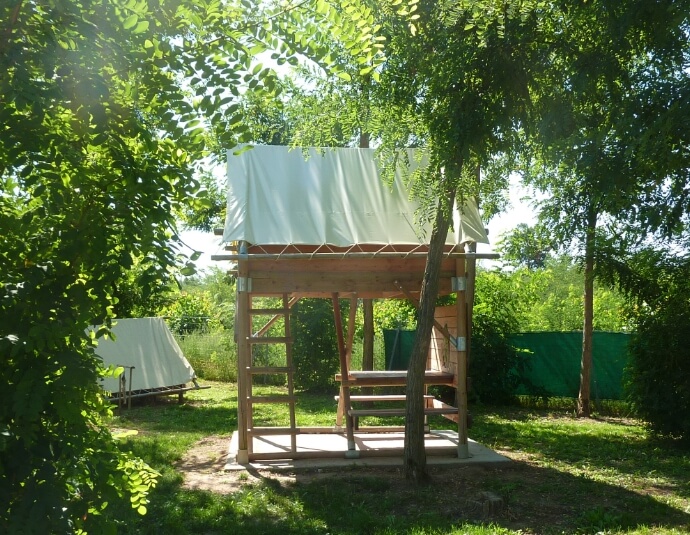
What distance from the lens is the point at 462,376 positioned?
411 inches

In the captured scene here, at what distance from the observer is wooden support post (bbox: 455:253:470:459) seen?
10.3 m

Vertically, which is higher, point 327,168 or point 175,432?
point 327,168

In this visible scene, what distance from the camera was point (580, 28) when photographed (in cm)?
752

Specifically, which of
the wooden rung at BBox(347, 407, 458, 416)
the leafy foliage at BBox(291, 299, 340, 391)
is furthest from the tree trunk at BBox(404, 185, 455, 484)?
the leafy foliage at BBox(291, 299, 340, 391)

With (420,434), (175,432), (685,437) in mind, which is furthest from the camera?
(175,432)

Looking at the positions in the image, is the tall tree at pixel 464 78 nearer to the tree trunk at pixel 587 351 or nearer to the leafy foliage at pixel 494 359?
the tree trunk at pixel 587 351

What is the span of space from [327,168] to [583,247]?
5.24 metres

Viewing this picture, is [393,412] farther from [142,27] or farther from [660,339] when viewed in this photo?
[142,27]

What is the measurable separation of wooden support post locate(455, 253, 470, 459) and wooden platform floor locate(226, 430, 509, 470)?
191 mm

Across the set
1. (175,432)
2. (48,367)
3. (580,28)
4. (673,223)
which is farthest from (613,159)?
(175,432)

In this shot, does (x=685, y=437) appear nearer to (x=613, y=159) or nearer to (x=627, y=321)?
(x=627, y=321)

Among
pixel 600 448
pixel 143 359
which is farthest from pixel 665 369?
pixel 143 359

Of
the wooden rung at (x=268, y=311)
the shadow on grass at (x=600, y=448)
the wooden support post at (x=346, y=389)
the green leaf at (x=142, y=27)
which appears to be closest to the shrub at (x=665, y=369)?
the shadow on grass at (x=600, y=448)

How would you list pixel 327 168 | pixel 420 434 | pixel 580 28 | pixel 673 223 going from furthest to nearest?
pixel 327 168
pixel 420 434
pixel 580 28
pixel 673 223
